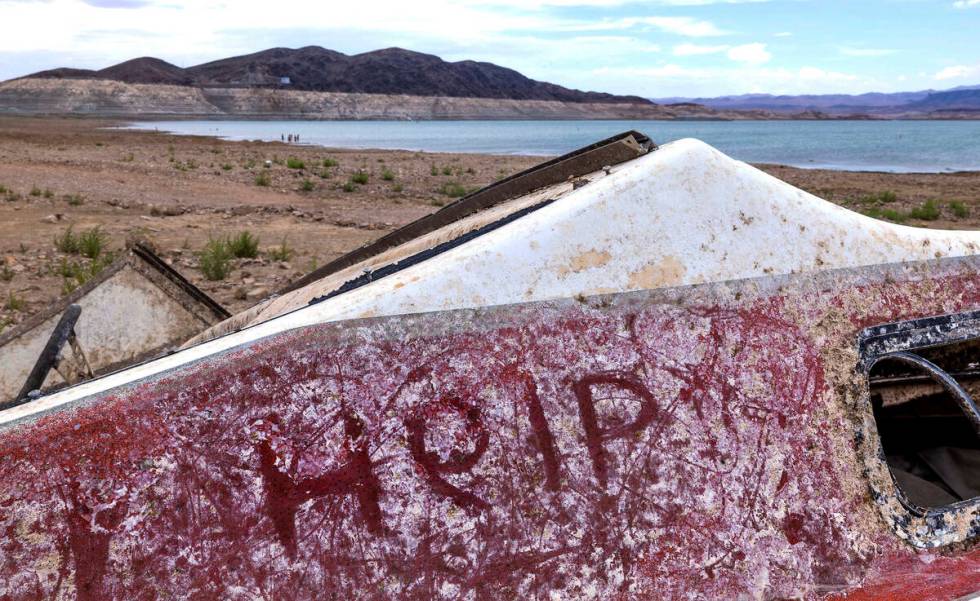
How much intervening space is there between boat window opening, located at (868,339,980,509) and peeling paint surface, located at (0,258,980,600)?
43 cm

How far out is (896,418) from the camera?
264 cm

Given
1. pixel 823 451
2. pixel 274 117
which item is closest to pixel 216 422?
pixel 823 451

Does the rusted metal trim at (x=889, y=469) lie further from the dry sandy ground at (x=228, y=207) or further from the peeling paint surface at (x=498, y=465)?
the dry sandy ground at (x=228, y=207)

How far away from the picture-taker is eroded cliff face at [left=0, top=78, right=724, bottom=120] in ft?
375

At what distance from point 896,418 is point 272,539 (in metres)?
2.13

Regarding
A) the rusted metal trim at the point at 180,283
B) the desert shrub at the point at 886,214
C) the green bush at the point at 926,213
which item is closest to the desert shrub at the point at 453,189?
the desert shrub at the point at 886,214

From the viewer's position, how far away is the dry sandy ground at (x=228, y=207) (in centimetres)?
721

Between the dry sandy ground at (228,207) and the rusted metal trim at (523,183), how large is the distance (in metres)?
3.00

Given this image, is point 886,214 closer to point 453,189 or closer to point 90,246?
point 453,189

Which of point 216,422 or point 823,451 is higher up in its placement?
point 216,422

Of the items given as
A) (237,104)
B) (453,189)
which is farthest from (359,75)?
(453,189)

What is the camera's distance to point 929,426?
2.62 metres

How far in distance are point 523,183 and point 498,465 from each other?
1.78 metres

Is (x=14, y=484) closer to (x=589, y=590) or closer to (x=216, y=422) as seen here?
(x=216, y=422)
